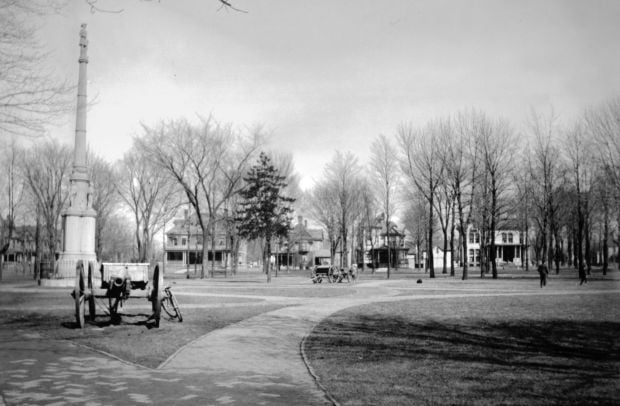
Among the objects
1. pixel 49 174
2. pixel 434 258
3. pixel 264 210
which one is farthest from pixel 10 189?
pixel 434 258

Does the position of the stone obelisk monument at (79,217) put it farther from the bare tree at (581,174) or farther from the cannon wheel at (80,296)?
the bare tree at (581,174)

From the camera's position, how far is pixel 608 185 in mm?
35438

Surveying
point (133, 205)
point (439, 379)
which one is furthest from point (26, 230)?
point (439, 379)

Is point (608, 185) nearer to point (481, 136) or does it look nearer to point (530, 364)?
point (481, 136)

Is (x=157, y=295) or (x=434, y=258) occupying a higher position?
(x=157, y=295)

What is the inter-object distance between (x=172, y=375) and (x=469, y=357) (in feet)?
15.0

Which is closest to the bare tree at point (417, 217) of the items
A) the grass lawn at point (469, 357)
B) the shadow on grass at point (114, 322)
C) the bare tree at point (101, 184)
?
the bare tree at point (101, 184)

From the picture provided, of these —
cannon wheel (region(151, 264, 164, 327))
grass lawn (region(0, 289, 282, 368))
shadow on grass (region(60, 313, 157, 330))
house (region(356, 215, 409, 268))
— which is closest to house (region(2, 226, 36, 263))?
house (region(356, 215, 409, 268))

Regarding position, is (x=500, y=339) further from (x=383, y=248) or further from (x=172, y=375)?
(x=383, y=248)

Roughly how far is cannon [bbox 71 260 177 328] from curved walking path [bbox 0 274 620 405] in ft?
5.03

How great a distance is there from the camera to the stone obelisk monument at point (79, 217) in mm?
26641

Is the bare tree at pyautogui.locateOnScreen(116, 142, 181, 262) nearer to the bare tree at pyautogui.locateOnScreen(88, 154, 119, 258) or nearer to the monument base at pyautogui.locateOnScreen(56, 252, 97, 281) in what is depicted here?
the bare tree at pyautogui.locateOnScreen(88, 154, 119, 258)

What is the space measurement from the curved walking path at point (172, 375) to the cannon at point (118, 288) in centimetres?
153

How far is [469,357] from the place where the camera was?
830 cm
